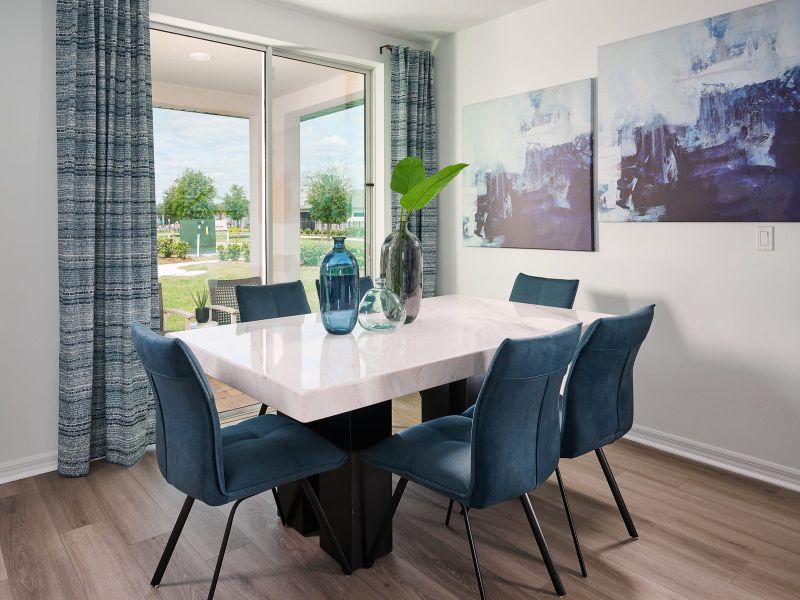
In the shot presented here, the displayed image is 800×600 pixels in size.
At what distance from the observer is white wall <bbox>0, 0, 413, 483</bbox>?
2.88m

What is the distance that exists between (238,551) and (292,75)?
3064 mm

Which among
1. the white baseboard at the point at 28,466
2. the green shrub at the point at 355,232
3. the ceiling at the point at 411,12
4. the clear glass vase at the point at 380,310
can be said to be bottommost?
the white baseboard at the point at 28,466

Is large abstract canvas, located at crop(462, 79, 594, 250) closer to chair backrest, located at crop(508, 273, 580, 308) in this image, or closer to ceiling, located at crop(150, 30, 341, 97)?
chair backrest, located at crop(508, 273, 580, 308)

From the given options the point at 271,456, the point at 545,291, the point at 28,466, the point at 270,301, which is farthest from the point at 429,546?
the point at 28,466

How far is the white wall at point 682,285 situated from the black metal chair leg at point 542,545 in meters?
1.56

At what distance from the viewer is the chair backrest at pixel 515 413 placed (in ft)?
5.41

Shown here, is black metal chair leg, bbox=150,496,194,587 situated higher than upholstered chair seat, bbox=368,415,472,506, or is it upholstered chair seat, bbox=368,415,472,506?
upholstered chair seat, bbox=368,415,472,506

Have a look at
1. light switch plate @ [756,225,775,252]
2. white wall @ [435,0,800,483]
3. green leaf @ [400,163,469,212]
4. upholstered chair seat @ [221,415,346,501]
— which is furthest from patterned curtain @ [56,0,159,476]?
light switch plate @ [756,225,775,252]

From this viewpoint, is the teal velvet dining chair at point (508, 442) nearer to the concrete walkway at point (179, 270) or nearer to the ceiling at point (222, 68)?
the concrete walkway at point (179, 270)

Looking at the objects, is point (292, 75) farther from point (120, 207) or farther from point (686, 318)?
point (686, 318)

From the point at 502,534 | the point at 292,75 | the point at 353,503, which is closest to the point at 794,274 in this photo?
the point at 502,534

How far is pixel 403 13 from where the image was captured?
3936 mm

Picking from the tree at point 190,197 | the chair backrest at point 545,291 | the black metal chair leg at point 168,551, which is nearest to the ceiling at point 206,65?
the tree at point 190,197

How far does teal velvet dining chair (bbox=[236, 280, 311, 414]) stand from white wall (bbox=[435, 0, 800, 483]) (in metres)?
1.63
